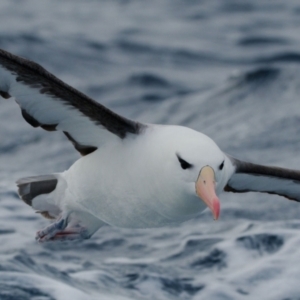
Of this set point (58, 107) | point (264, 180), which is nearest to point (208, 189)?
point (58, 107)

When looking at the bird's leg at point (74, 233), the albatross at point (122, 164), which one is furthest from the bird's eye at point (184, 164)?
the bird's leg at point (74, 233)

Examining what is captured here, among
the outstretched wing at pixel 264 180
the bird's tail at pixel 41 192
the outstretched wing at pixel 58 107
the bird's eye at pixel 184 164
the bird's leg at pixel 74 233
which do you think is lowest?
the bird's leg at pixel 74 233

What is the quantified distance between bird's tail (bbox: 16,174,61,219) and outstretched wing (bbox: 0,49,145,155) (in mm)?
832

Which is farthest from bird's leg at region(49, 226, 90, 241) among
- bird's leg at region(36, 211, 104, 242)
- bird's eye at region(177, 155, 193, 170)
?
bird's eye at region(177, 155, 193, 170)

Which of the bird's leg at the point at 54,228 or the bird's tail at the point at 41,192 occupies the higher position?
the bird's tail at the point at 41,192

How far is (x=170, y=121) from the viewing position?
47.9 ft

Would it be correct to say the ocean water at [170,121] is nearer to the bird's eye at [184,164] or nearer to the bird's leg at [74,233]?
the bird's leg at [74,233]

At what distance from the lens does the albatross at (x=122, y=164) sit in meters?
7.22

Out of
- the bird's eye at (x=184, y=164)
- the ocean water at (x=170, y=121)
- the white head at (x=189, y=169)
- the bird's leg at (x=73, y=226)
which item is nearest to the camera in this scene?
the white head at (x=189, y=169)

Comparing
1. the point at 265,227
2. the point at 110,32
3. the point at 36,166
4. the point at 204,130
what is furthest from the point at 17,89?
the point at 110,32

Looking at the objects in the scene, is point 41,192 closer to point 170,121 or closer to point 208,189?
point 208,189

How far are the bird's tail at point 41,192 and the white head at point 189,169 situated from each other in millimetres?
1899

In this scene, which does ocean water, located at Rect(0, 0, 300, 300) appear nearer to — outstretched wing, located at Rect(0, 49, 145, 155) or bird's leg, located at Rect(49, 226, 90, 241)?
bird's leg, located at Rect(49, 226, 90, 241)

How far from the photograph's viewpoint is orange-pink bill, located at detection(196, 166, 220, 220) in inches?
269
